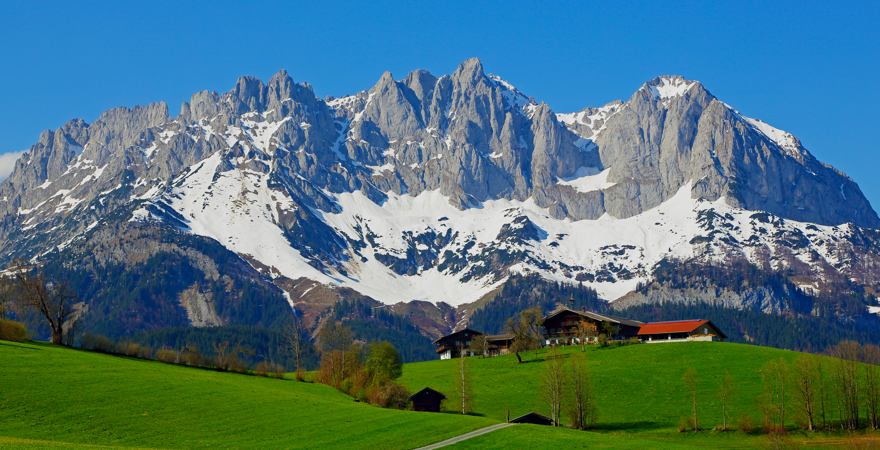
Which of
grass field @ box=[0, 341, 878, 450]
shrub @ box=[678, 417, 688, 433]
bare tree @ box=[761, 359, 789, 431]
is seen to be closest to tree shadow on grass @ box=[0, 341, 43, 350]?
grass field @ box=[0, 341, 878, 450]

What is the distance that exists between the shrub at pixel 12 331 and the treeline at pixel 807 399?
8279cm

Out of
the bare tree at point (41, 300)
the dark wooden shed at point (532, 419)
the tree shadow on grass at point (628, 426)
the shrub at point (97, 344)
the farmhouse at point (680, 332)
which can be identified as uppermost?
the bare tree at point (41, 300)

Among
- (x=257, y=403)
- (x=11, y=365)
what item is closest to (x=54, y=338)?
(x=11, y=365)

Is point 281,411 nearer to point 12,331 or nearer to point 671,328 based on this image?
point 12,331

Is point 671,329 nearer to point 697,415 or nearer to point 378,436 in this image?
point 697,415

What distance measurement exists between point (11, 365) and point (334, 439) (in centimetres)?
3692

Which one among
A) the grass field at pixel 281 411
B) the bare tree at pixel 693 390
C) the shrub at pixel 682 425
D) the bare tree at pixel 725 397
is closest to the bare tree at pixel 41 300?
the grass field at pixel 281 411

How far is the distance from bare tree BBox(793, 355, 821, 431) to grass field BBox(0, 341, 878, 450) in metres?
4.63

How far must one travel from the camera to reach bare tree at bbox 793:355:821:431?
117 meters

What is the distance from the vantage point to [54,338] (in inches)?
5541

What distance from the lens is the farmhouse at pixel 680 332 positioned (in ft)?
614

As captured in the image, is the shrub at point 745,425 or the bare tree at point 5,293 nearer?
the shrub at point 745,425

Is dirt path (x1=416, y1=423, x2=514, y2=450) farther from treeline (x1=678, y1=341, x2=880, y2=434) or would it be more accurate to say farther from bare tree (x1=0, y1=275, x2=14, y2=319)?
bare tree (x1=0, y1=275, x2=14, y2=319)

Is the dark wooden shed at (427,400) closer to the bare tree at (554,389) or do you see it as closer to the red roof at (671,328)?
the bare tree at (554,389)
